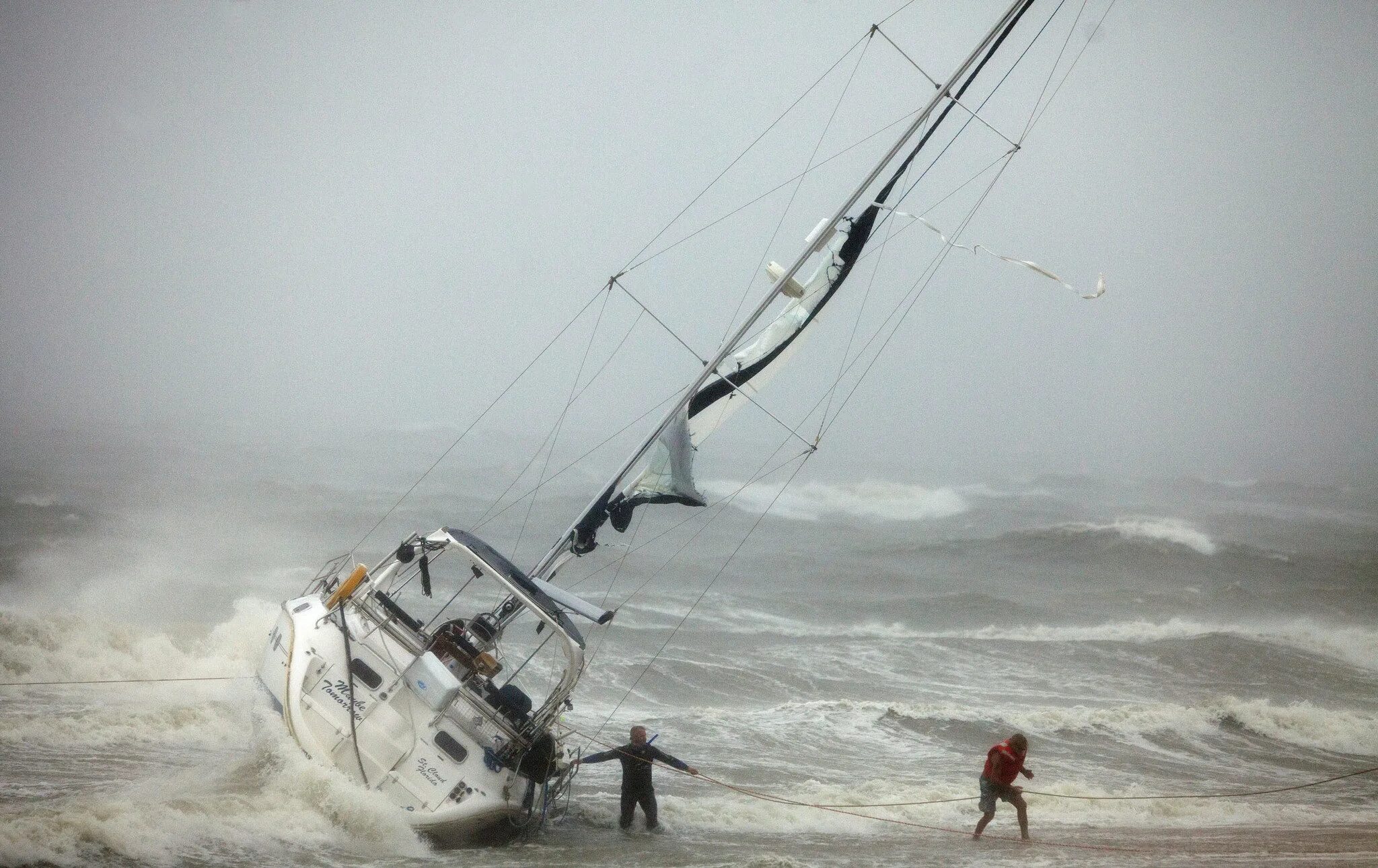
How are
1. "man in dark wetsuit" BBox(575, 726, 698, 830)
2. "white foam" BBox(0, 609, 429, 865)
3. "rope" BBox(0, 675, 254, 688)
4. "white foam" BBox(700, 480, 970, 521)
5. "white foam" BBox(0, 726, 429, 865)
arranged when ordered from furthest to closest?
"white foam" BBox(700, 480, 970, 521) → "rope" BBox(0, 675, 254, 688) → "man in dark wetsuit" BBox(575, 726, 698, 830) → "white foam" BBox(0, 609, 429, 865) → "white foam" BBox(0, 726, 429, 865)

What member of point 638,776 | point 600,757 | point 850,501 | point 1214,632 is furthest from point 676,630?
point 850,501

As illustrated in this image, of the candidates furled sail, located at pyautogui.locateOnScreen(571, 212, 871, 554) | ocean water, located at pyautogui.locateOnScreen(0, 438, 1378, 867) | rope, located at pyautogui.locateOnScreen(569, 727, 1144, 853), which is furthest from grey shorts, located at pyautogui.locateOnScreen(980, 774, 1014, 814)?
furled sail, located at pyautogui.locateOnScreen(571, 212, 871, 554)

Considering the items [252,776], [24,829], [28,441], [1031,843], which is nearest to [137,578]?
[252,776]

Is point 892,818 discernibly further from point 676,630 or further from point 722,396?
point 676,630

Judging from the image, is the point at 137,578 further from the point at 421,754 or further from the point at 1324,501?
the point at 1324,501

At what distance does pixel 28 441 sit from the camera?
32.9 m

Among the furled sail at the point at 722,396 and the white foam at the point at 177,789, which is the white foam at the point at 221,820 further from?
the furled sail at the point at 722,396

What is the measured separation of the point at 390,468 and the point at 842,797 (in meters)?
29.7

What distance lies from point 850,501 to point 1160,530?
10415 mm

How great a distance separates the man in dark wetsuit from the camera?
8.36 m

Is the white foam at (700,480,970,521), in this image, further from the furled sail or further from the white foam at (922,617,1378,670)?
the furled sail

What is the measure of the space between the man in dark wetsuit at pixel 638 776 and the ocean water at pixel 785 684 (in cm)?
20

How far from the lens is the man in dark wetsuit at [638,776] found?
8359 millimetres

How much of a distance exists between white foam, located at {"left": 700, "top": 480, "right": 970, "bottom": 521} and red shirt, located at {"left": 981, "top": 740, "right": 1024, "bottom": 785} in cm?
2561
